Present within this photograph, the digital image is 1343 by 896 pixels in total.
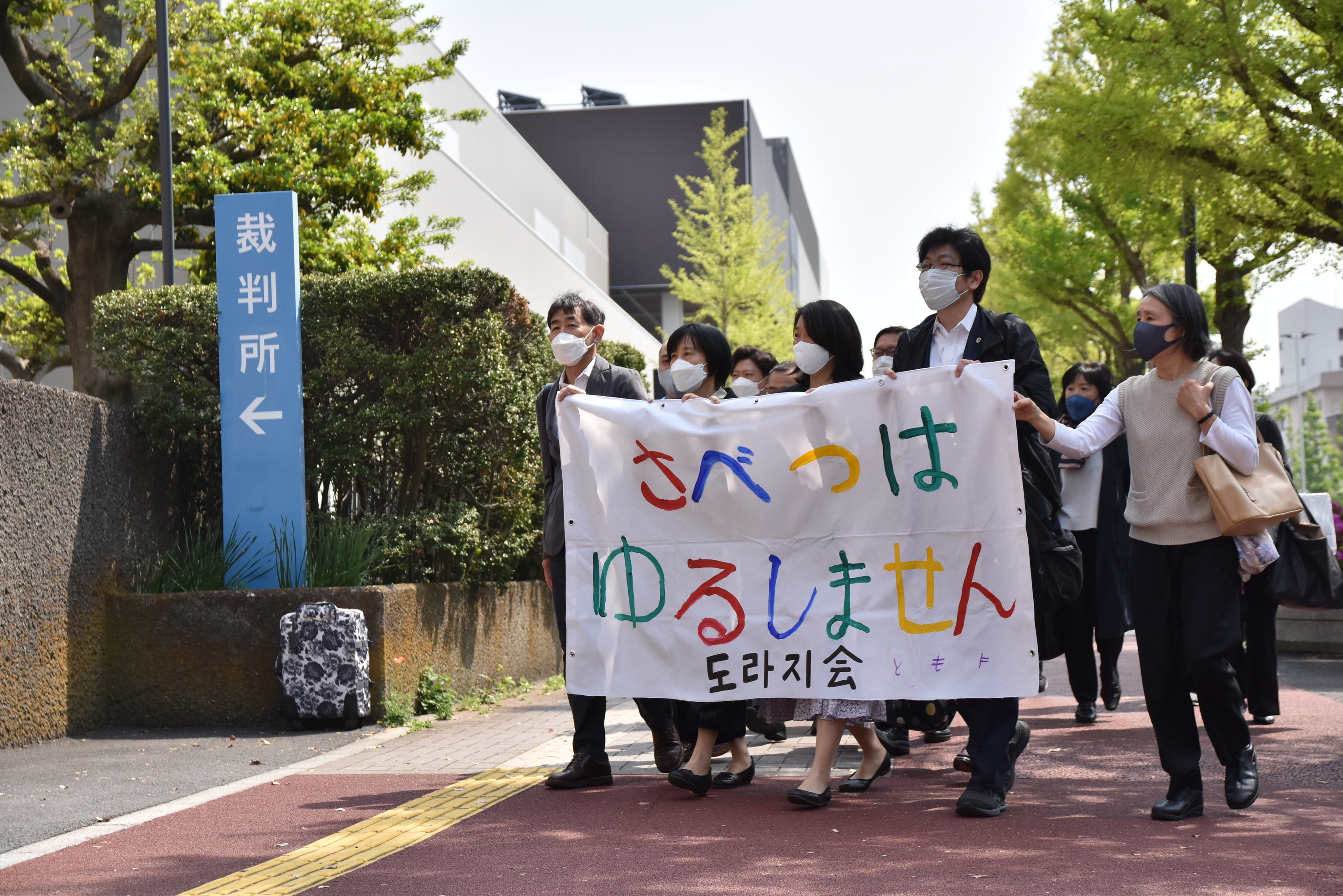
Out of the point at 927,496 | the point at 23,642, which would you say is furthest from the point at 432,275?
the point at 927,496

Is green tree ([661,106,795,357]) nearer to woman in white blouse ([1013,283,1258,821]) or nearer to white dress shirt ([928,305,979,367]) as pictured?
white dress shirt ([928,305,979,367])

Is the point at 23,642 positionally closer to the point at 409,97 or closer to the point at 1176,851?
the point at 1176,851

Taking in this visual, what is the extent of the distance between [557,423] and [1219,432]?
9.01 feet

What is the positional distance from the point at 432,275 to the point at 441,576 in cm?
235

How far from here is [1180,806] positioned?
15.5ft

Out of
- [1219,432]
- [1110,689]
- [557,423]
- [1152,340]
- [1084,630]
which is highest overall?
[1152,340]

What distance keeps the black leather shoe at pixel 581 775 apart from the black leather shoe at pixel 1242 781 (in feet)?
8.38

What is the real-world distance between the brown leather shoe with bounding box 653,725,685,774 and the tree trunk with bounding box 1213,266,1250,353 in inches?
541

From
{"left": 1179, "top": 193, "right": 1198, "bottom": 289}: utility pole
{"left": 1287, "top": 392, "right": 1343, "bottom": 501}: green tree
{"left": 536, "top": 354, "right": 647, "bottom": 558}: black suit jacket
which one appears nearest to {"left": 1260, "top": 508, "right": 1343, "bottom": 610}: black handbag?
{"left": 536, "top": 354, "right": 647, "bottom": 558}: black suit jacket

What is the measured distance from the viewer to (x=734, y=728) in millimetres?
5496

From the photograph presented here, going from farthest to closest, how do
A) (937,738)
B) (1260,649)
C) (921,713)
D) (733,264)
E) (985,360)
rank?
(733,264) < (1260,649) < (937,738) < (921,713) < (985,360)

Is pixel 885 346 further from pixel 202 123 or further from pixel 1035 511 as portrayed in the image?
pixel 202 123

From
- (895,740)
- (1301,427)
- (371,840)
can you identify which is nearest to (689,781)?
(371,840)

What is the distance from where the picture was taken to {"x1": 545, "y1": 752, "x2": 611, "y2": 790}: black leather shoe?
221 inches
